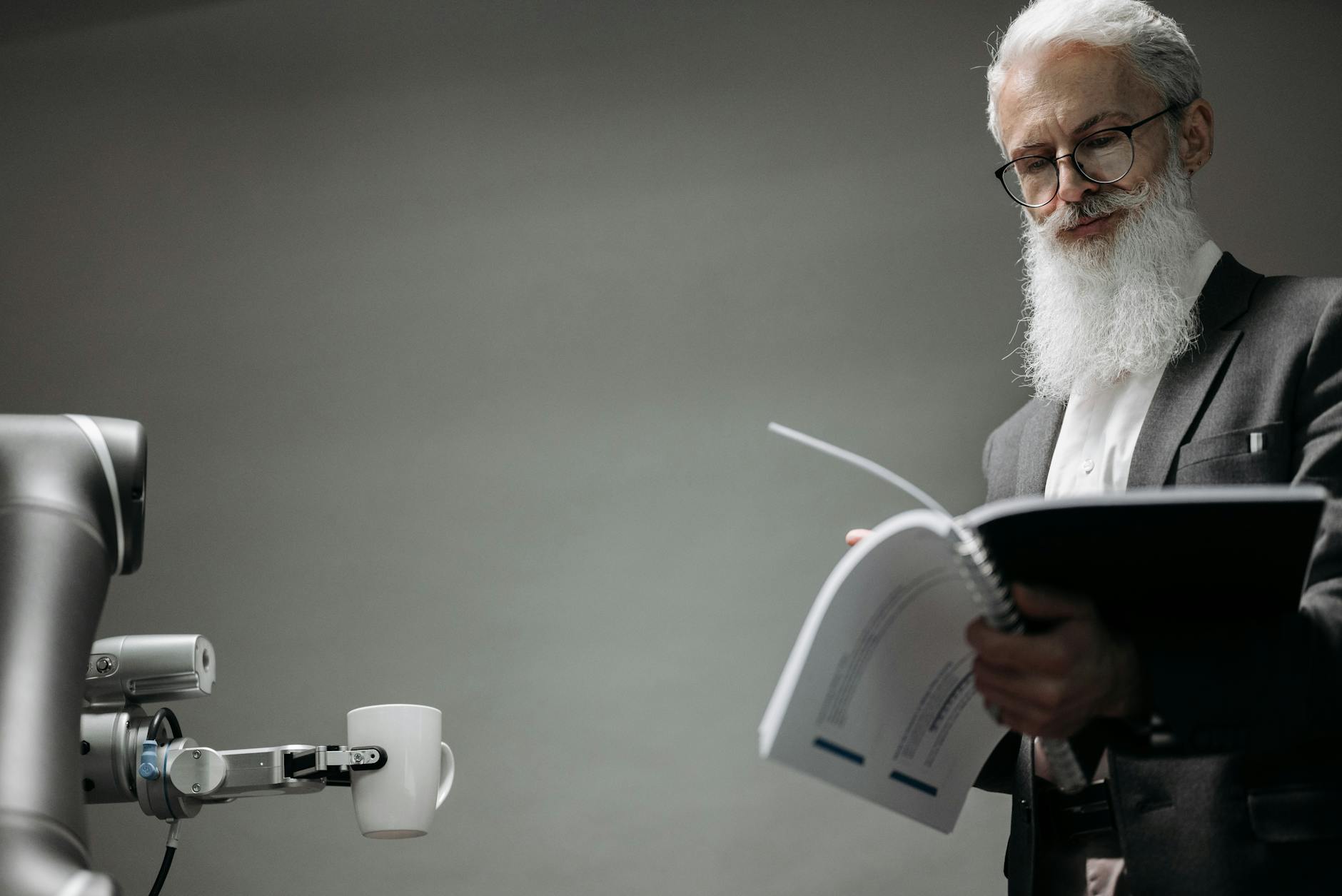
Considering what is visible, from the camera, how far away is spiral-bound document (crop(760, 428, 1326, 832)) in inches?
30.3

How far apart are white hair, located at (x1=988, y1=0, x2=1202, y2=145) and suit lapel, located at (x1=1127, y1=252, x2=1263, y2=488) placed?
0.80 ft

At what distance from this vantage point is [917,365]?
2.51 meters

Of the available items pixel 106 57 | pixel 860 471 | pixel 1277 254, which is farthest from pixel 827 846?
pixel 106 57

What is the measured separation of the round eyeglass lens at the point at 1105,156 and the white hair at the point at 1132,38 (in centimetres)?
8

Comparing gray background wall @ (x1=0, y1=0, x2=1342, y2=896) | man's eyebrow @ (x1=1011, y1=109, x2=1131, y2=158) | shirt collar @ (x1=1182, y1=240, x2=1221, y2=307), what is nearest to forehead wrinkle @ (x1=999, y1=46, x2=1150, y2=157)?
man's eyebrow @ (x1=1011, y1=109, x2=1131, y2=158)

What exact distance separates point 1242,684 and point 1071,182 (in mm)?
711

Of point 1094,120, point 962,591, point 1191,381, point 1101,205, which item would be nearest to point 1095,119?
point 1094,120

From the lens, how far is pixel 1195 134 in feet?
4.66

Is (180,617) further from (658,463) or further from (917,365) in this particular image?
(917,365)

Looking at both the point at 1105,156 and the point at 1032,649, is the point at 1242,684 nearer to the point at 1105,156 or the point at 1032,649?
the point at 1032,649

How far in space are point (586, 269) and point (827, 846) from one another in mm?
1384

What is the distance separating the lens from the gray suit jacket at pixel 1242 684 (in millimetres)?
870

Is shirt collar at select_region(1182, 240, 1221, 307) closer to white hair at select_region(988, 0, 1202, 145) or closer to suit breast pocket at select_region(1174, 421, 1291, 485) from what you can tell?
white hair at select_region(988, 0, 1202, 145)

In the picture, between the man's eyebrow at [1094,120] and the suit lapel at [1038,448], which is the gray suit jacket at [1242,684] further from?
the man's eyebrow at [1094,120]
